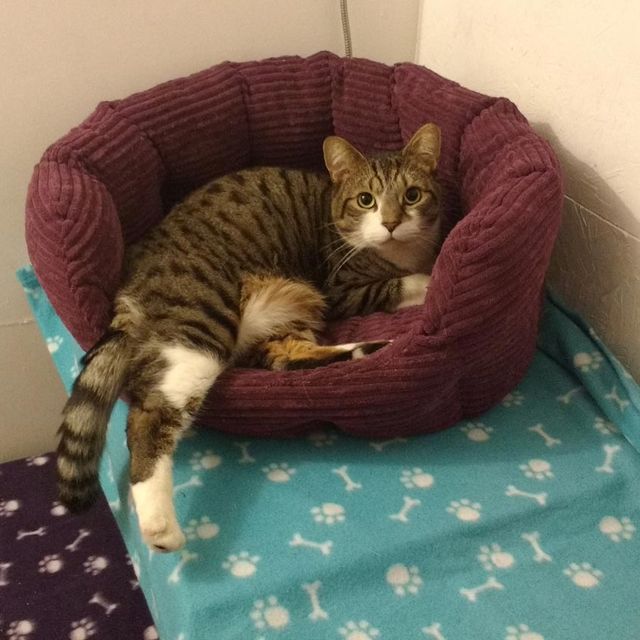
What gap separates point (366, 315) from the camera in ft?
4.48

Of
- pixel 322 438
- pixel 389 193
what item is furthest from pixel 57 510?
pixel 389 193

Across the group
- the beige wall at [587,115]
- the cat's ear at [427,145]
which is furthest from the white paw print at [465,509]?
the cat's ear at [427,145]

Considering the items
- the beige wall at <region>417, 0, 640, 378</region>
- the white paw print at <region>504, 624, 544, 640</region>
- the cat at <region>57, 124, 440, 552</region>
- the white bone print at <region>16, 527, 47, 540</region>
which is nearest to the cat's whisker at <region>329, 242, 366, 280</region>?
the cat at <region>57, 124, 440, 552</region>

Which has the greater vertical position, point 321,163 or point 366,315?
point 321,163

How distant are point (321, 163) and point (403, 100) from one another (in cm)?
27

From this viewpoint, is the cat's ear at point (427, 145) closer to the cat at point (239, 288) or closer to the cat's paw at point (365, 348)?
the cat at point (239, 288)

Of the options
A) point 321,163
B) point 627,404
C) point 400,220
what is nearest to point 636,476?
point 627,404

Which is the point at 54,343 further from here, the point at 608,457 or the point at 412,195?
the point at 608,457

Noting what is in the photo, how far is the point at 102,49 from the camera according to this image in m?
1.41

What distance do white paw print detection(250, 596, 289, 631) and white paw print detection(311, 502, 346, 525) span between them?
137 mm

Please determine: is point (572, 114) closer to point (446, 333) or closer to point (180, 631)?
point (446, 333)

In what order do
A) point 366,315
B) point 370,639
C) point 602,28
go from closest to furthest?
point 370,639
point 602,28
point 366,315

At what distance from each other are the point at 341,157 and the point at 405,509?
2.35 ft

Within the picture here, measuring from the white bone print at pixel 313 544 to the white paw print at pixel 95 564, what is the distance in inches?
28.0
